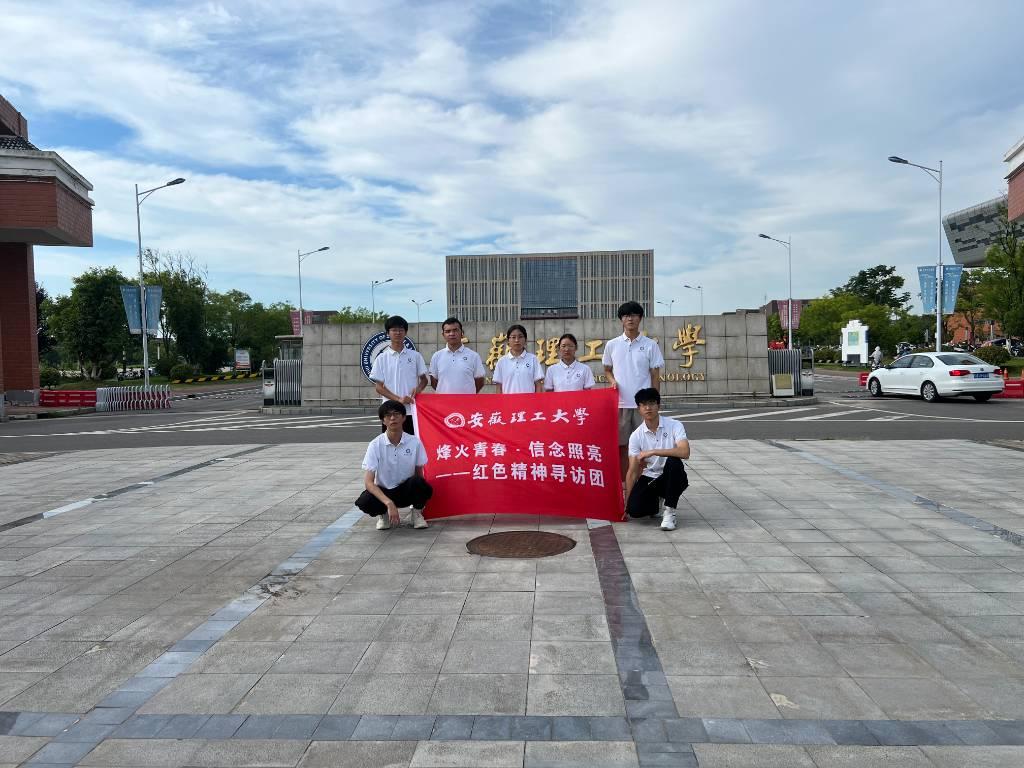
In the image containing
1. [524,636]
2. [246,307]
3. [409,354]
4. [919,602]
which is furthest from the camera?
[246,307]

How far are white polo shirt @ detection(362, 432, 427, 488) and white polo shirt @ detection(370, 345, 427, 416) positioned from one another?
35.7 inches

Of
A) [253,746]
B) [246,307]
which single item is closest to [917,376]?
[253,746]

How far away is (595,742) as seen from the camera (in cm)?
286

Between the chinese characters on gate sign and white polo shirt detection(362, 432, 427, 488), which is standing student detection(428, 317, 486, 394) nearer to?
the chinese characters on gate sign

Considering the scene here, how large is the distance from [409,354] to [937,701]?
5274 millimetres

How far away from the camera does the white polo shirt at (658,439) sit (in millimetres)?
6227

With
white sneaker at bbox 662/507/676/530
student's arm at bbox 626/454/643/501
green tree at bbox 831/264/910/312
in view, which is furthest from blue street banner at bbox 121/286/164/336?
green tree at bbox 831/264/910/312

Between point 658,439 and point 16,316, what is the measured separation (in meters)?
30.5

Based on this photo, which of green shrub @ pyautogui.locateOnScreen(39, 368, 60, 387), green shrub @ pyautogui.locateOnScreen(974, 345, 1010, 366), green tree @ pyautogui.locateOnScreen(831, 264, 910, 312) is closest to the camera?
green shrub @ pyautogui.locateOnScreen(974, 345, 1010, 366)

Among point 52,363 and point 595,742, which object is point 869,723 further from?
point 52,363

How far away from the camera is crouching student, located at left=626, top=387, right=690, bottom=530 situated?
20.2 feet

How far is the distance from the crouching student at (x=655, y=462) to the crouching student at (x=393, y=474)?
1778mm

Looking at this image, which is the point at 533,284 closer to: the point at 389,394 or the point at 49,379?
the point at 49,379

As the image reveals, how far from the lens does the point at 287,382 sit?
24.6m
